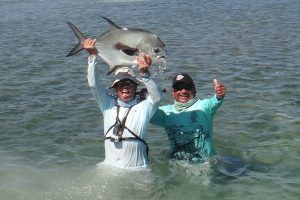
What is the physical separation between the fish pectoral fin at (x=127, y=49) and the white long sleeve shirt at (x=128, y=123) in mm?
558

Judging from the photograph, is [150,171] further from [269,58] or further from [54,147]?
[269,58]

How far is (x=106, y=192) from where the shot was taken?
763 centimetres

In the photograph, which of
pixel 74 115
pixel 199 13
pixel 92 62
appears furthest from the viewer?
pixel 199 13

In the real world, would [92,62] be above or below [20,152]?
above

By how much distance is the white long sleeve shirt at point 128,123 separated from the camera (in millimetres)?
7547

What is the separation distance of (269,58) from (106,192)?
435 inches

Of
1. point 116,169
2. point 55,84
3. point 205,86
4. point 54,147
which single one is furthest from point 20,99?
point 116,169

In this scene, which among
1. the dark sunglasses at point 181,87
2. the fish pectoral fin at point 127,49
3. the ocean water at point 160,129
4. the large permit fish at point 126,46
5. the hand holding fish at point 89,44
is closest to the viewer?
the large permit fish at point 126,46

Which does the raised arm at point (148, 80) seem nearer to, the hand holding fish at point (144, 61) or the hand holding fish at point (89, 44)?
the hand holding fish at point (144, 61)

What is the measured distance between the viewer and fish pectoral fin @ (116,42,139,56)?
7031 mm

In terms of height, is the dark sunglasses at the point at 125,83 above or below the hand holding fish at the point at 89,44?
below

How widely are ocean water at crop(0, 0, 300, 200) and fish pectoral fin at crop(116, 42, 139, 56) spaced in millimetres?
1887

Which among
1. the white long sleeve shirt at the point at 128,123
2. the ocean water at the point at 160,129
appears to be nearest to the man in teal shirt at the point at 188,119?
the ocean water at the point at 160,129

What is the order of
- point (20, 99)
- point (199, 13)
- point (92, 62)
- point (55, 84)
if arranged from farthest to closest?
point (199, 13) → point (55, 84) → point (20, 99) → point (92, 62)
